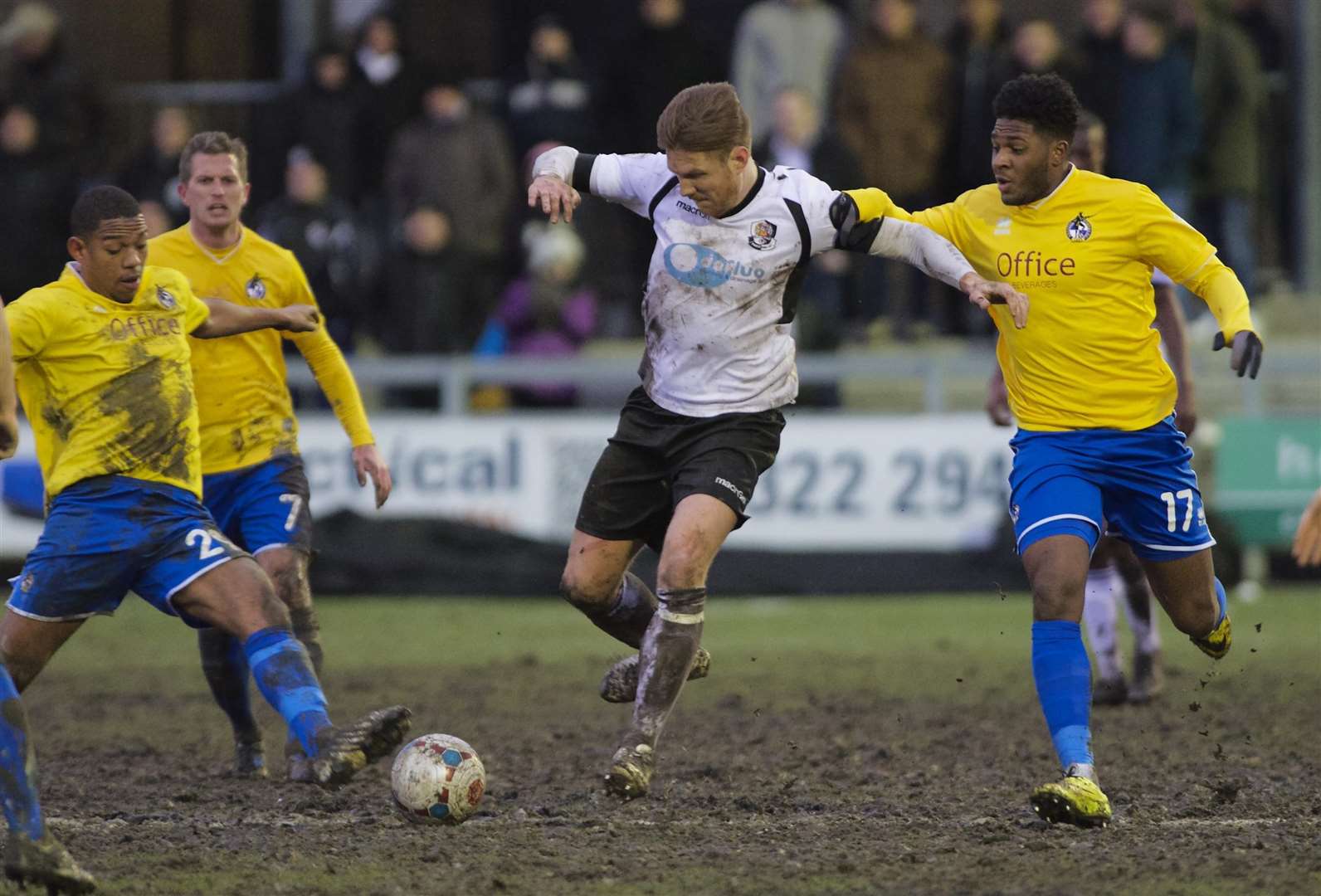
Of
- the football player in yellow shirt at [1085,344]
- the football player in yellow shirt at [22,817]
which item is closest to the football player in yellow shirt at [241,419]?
the football player in yellow shirt at [22,817]

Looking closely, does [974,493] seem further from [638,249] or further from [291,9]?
[291,9]

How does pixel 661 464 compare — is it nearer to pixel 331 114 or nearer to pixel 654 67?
pixel 654 67

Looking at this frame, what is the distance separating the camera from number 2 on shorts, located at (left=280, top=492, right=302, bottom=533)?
8.14 meters

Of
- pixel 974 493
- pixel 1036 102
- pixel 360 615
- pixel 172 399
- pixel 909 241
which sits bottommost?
pixel 360 615

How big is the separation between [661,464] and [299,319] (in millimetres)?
1480

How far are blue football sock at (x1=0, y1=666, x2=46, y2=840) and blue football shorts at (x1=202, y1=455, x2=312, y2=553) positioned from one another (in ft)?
7.97

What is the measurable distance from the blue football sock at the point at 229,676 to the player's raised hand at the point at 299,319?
137 cm

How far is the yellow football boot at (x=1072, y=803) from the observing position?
21.2 ft

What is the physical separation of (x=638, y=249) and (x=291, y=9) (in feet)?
14.2

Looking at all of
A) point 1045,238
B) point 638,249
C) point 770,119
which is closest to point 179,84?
point 638,249

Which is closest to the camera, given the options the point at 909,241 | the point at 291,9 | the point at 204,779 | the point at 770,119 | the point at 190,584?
the point at 190,584

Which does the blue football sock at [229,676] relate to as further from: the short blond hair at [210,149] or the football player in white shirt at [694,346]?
the short blond hair at [210,149]

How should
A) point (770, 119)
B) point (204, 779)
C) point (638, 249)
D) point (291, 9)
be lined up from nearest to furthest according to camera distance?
point (204, 779) < point (770, 119) < point (638, 249) < point (291, 9)

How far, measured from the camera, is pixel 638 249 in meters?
16.9
